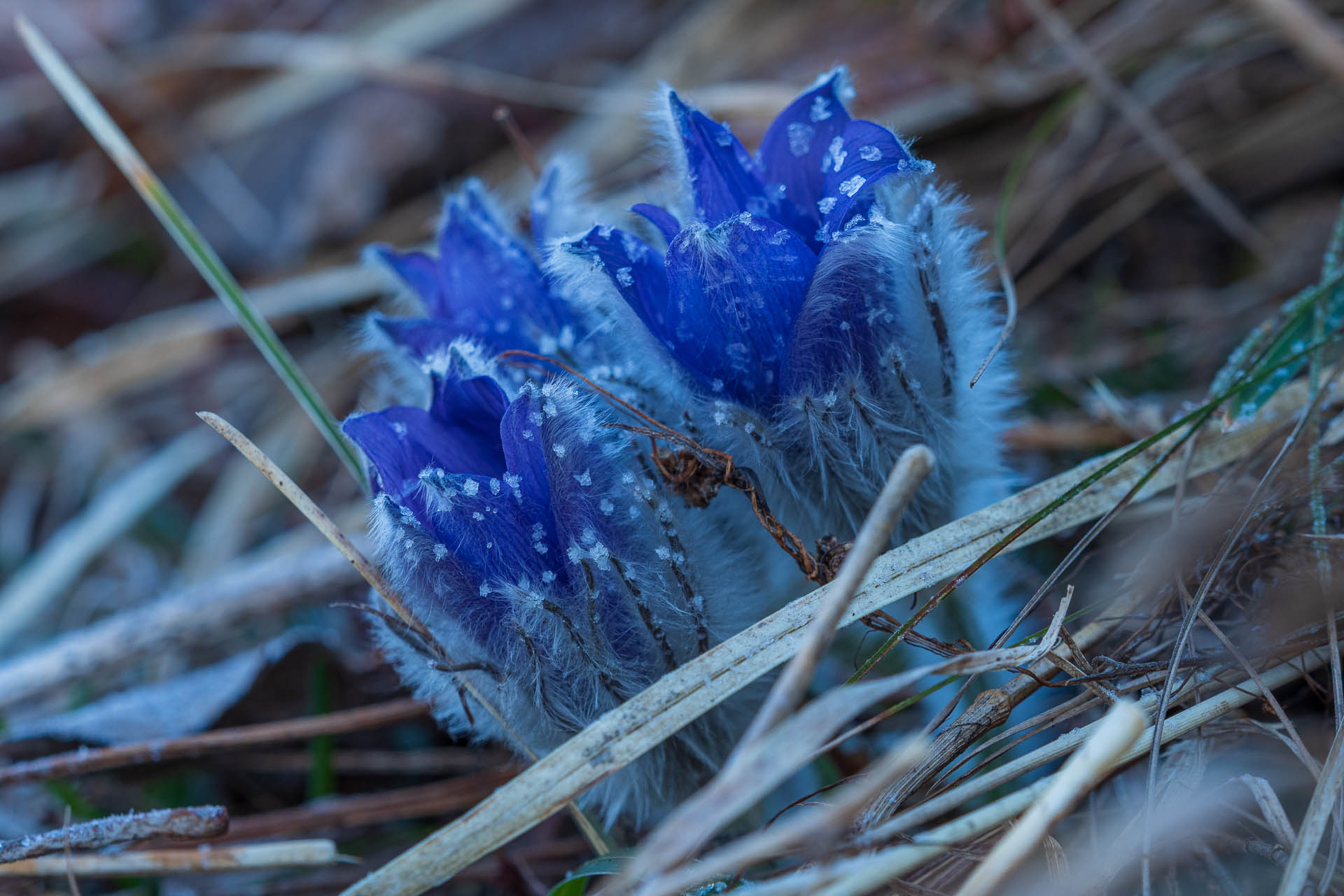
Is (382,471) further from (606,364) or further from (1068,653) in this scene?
(1068,653)

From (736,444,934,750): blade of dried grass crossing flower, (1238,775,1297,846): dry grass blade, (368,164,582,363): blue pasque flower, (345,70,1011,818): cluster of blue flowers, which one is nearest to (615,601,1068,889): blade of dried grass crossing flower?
(736,444,934,750): blade of dried grass crossing flower

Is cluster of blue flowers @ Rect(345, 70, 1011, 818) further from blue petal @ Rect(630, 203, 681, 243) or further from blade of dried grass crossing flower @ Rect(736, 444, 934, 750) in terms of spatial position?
blade of dried grass crossing flower @ Rect(736, 444, 934, 750)

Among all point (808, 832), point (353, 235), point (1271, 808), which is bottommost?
point (1271, 808)

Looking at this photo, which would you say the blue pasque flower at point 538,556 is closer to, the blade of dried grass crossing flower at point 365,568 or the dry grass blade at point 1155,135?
the blade of dried grass crossing flower at point 365,568

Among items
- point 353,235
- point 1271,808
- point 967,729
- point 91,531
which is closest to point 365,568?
point 967,729

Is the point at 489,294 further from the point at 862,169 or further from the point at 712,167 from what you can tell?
the point at 862,169

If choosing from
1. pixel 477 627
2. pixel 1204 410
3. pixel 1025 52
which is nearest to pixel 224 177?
pixel 1025 52

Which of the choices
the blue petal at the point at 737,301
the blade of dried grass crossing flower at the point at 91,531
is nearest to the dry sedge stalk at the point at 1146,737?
the blue petal at the point at 737,301
